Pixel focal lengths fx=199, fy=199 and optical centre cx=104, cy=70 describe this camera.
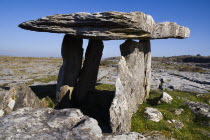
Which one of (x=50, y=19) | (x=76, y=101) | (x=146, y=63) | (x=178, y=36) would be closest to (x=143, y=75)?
(x=146, y=63)

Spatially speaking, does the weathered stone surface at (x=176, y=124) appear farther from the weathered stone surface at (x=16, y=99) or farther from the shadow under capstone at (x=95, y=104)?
the weathered stone surface at (x=16, y=99)

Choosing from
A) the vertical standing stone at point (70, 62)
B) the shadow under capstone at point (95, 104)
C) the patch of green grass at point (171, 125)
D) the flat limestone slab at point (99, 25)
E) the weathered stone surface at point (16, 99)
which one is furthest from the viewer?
the vertical standing stone at point (70, 62)

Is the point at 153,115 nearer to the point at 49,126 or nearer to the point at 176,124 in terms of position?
the point at 176,124

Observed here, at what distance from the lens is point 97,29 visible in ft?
44.0

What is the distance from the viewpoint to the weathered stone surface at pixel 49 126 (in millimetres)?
6807

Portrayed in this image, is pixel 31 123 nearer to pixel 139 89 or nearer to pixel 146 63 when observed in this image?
pixel 139 89

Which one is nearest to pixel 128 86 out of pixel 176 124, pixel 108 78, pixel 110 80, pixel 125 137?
pixel 176 124

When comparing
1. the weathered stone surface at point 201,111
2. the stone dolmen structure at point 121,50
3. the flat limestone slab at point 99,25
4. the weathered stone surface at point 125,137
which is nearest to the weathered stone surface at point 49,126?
the weathered stone surface at point 125,137

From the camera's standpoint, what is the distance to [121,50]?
52.0ft

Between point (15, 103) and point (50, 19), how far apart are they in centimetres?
597

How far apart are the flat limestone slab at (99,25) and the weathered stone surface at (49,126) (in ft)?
21.2

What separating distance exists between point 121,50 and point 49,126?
9.71 metres

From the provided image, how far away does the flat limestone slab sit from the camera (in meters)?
12.7

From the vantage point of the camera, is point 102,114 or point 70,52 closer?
point 102,114
